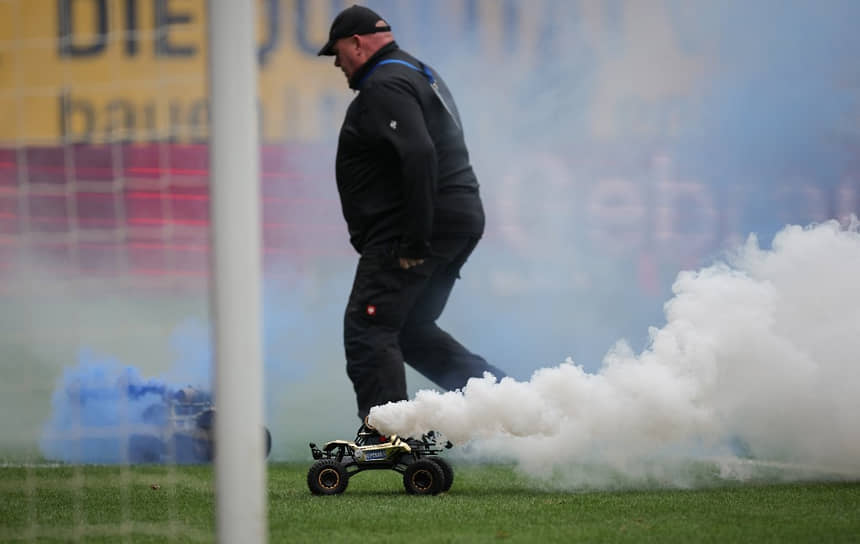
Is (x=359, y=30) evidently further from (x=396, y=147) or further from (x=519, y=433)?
(x=519, y=433)

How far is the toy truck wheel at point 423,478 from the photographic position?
4785 millimetres

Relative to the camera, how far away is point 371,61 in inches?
205

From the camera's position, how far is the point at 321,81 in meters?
7.00

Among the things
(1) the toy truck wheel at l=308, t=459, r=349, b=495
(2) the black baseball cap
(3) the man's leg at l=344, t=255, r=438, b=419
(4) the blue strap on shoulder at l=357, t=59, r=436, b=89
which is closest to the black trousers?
(3) the man's leg at l=344, t=255, r=438, b=419

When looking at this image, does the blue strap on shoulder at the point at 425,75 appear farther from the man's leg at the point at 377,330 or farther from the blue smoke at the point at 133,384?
the blue smoke at the point at 133,384

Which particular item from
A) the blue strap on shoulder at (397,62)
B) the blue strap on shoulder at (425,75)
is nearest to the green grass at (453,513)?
the blue strap on shoulder at (425,75)

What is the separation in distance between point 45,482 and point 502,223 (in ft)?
8.74

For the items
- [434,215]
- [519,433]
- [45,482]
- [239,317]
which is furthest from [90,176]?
[239,317]

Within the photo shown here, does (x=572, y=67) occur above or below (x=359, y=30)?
above

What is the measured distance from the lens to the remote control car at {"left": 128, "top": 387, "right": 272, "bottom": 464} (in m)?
5.83

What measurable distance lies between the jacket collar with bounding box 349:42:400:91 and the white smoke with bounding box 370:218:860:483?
1253 millimetres

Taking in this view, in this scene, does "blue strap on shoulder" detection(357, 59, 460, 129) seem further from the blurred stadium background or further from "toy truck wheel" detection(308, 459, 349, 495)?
the blurred stadium background

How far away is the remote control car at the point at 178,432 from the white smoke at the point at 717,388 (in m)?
1.20

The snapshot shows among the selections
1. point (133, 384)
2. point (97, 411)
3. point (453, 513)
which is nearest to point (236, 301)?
point (453, 513)
